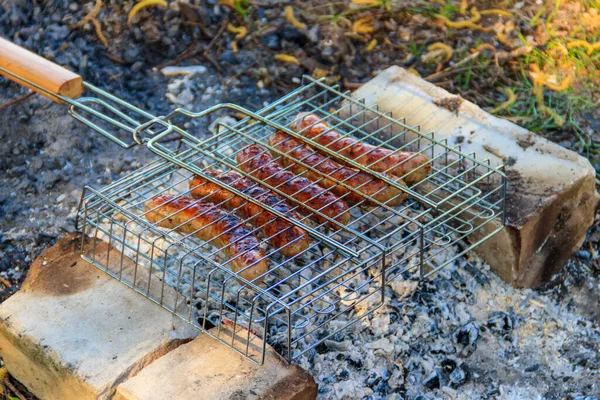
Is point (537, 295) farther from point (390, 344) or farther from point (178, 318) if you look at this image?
point (178, 318)

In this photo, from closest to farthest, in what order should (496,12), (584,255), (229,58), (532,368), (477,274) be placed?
1. (532,368)
2. (477,274)
3. (584,255)
4. (229,58)
5. (496,12)

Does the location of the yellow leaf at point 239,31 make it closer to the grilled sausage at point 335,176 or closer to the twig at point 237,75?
the twig at point 237,75

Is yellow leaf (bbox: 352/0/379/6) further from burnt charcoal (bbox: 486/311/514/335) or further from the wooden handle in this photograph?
the wooden handle

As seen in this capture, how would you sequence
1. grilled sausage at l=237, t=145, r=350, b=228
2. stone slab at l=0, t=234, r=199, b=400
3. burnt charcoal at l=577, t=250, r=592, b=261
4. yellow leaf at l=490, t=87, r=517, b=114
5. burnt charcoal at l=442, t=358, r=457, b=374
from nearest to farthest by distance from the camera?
stone slab at l=0, t=234, r=199, b=400, grilled sausage at l=237, t=145, r=350, b=228, burnt charcoal at l=442, t=358, r=457, b=374, burnt charcoal at l=577, t=250, r=592, b=261, yellow leaf at l=490, t=87, r=517, b=114

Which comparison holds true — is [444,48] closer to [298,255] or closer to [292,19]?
[292,19]

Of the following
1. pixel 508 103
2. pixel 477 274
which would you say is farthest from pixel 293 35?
pixel 477 274

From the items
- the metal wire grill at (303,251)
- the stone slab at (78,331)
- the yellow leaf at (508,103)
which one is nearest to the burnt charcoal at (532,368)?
the metal wire grill at (303,251)

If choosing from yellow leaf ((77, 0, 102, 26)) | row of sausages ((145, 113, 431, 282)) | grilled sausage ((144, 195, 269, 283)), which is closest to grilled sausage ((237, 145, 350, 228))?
row of sausages ((145, 113, 431, 282))
